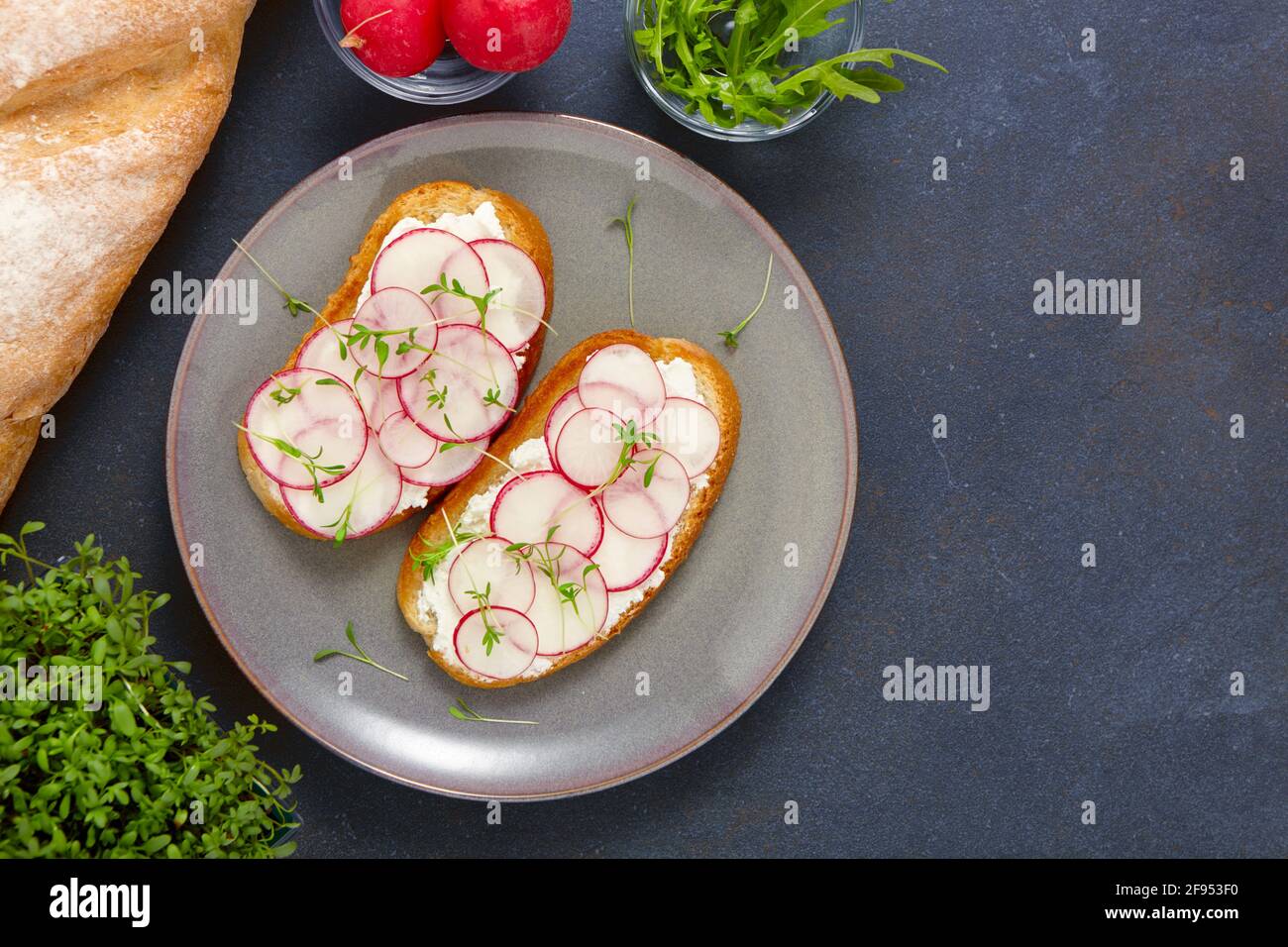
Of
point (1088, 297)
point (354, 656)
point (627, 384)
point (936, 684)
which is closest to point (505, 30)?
point (627, 384)

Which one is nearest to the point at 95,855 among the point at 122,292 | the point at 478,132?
the point at 122,292

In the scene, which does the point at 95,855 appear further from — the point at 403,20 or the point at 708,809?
the point at 403,20

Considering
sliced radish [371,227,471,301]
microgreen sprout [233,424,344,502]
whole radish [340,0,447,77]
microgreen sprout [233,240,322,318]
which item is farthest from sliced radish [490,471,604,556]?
whole radish [340,0,447,77]

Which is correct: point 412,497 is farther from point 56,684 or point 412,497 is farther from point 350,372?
point 56,684

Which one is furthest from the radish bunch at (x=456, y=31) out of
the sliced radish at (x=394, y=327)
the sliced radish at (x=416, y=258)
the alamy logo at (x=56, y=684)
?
the alamy logo at (x=56, y=684)

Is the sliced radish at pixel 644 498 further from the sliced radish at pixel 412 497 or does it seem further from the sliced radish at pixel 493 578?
the sliced radish at pixel 412 497
